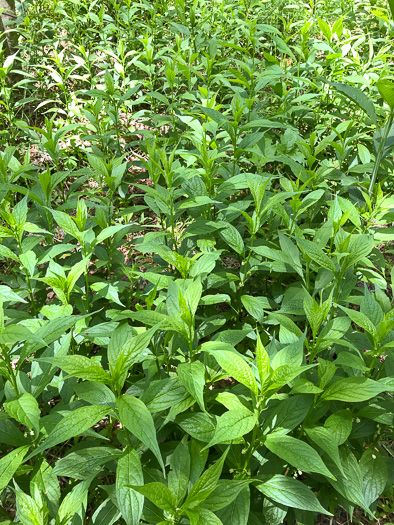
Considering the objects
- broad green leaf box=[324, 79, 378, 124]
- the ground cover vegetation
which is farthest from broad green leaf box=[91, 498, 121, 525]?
broad green leaf box=[324, 79, 378, 124]

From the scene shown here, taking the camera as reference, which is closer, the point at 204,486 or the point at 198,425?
the point at 204,486

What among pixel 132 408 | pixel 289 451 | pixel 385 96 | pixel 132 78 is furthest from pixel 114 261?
pixel 132 78

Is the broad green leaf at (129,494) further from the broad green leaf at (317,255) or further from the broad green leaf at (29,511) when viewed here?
the broad green leaf at (317,255)

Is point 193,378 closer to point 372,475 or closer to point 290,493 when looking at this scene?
point 290,493

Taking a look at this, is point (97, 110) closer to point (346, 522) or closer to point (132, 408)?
point (132, 408)

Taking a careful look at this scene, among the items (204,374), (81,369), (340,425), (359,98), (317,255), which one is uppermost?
(359,98)

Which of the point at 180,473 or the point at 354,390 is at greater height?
the point at 354,390

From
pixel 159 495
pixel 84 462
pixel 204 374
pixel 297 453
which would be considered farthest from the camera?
pixel 204 374

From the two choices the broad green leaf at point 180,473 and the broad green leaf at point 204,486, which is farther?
the broad green leaf at point 180,473

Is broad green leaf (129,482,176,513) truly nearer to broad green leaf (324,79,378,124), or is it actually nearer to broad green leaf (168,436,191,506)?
broad green leaf (168,436,191,506)

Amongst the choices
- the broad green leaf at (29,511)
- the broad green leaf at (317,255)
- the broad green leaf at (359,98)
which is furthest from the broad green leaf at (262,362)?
the broad green leaf at (359,98)

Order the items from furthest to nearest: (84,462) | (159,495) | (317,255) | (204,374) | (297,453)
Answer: (317,255) < (204,374) < (84,462) < (297,453) < (159,495)

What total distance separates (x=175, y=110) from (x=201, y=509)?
329cm

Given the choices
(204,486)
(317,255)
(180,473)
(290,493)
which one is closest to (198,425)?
(180,473)
